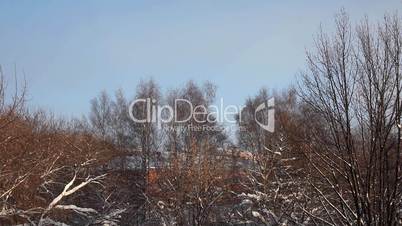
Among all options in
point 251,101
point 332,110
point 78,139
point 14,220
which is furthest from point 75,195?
point 332,110

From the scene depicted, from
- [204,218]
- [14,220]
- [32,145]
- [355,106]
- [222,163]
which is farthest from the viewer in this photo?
[222,163]

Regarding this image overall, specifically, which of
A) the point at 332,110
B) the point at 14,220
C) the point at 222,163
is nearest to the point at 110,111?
the point at 222,163

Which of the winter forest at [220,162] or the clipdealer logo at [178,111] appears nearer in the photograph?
the winter forest at [220,162]

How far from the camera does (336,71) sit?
8.35 metres

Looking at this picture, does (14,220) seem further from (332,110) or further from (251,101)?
(251,101)

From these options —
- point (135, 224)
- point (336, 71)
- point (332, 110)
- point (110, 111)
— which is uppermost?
point (110, 111)

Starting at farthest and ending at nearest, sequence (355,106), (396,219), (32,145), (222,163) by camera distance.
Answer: (222,163) → (32,145) → (355,106) → (396,219)

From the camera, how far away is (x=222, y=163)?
85.0 feet

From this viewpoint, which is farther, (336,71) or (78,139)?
(78,139)

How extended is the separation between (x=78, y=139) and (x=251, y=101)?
13.3 meters

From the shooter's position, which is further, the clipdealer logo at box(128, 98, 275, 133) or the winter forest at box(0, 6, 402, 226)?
the clipdealer logo at box(128, 98, 275, 133)

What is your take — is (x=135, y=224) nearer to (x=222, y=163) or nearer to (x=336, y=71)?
(x=222, y=163)

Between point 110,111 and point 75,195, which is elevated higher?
point 110,111

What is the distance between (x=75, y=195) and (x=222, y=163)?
29.3 feet
